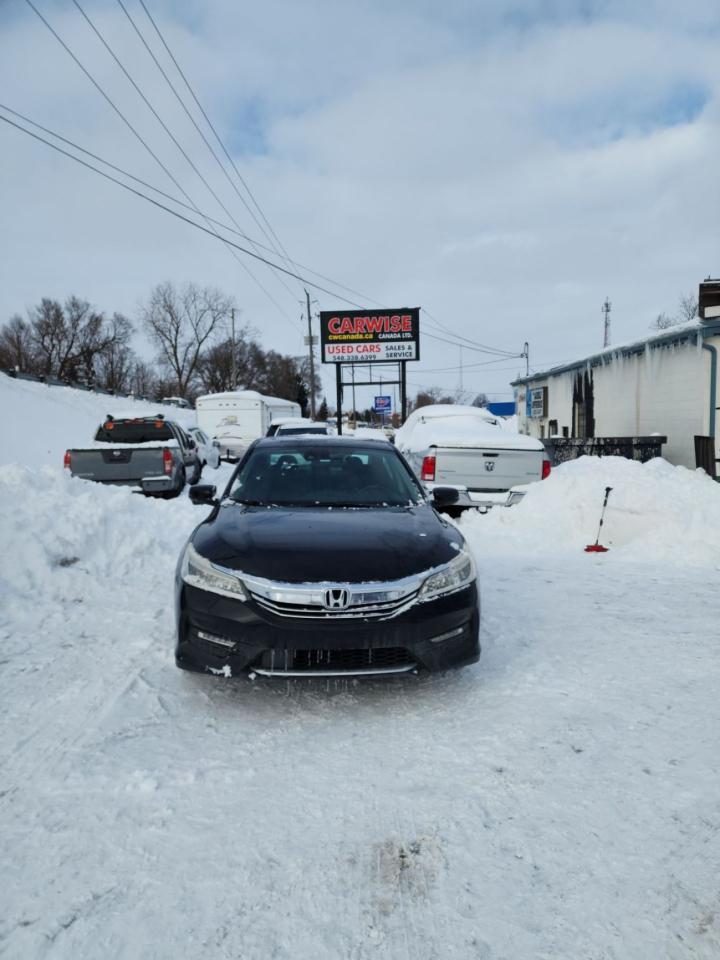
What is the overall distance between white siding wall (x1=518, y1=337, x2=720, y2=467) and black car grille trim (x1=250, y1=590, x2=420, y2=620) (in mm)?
12320

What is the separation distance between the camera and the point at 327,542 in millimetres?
3418

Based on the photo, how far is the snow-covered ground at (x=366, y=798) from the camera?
1866 mm

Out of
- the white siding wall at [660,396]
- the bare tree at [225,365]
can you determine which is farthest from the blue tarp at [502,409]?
the white siding wall at [660,396]

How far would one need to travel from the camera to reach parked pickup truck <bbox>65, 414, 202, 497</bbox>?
10.0 metres

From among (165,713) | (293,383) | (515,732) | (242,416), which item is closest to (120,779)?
(165,713)

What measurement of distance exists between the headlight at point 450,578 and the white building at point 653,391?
1095 centimetres

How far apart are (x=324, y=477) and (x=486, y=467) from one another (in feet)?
14.4

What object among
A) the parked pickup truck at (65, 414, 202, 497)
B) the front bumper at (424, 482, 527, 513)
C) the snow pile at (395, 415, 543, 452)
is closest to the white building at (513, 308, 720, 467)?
the snow pile at (395, 415, 543, 452)

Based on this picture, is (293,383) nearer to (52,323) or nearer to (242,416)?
(52,323)

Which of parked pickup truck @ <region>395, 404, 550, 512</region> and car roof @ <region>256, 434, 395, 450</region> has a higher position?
car roof @ <region>256, 434, 395, 450</region>

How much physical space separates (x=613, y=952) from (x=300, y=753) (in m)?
1.48

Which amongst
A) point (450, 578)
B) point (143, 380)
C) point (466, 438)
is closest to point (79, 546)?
point (450, 578)

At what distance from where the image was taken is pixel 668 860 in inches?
84.6

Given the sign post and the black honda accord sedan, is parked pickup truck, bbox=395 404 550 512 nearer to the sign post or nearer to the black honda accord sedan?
the black honda accord sedan
